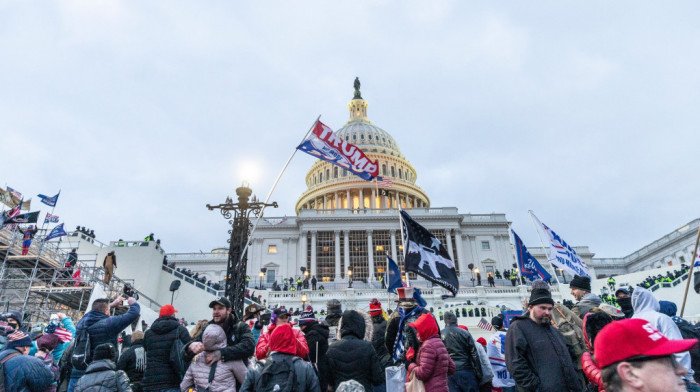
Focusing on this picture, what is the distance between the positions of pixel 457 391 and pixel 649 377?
4459mm

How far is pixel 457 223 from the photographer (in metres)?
57.2

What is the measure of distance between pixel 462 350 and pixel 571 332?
166cm

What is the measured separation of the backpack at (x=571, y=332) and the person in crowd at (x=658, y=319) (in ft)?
2.91

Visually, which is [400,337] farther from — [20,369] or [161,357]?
[20,369]

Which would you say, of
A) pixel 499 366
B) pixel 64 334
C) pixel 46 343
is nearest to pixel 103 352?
pixel 46 343

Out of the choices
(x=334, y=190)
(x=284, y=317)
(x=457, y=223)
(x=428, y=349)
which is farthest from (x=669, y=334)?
(x=334, y=190)

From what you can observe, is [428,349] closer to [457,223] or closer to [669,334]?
[669,334]

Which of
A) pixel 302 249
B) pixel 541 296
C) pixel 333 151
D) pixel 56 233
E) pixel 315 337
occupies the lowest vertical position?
pixel 315 337

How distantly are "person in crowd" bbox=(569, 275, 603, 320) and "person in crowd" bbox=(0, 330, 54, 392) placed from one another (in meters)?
7.12

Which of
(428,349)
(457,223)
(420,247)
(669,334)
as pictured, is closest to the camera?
(669,334)

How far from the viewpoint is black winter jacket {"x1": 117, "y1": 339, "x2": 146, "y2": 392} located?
6359 millimetres

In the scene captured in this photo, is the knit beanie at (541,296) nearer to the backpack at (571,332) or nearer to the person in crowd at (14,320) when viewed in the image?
the backpack at (571,332)

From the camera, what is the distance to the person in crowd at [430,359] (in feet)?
16.8

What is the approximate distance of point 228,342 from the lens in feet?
19.5
